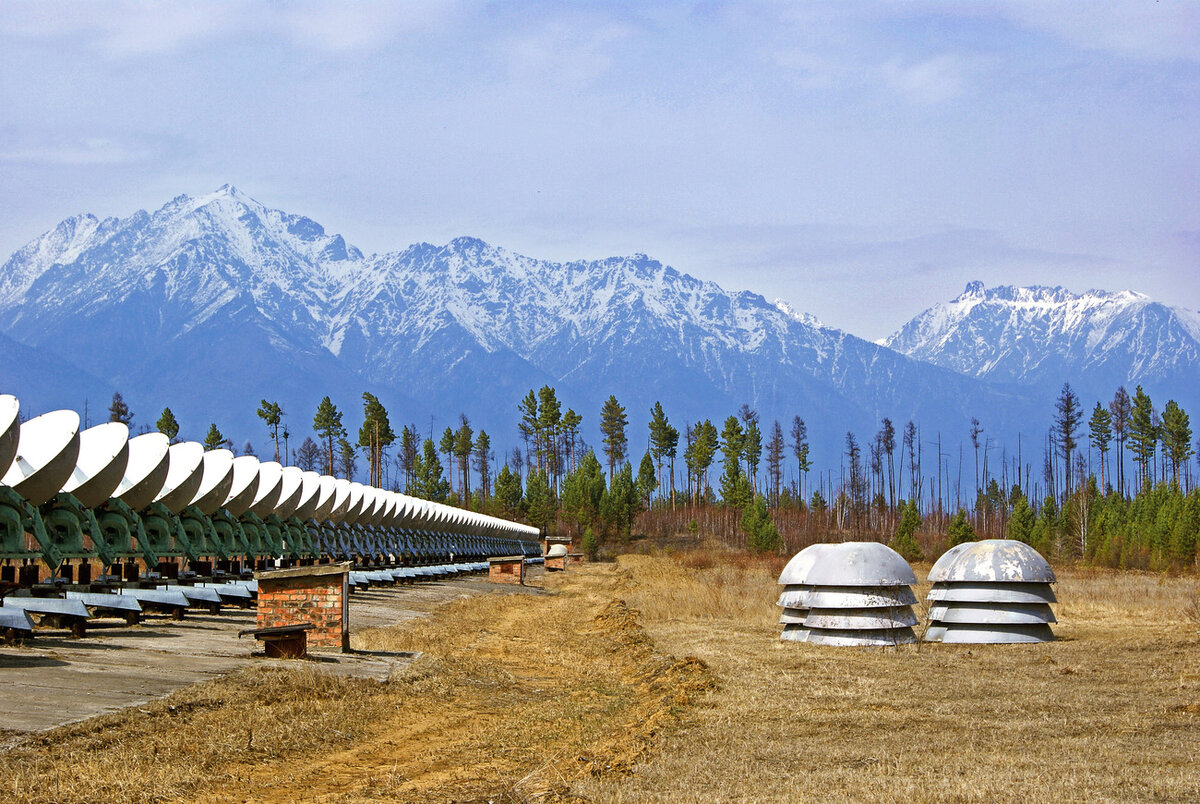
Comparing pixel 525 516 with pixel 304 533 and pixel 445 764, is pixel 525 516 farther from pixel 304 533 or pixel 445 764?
pixel 445 764

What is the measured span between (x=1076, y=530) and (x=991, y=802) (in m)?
88.4

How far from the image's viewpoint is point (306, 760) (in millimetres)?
10508

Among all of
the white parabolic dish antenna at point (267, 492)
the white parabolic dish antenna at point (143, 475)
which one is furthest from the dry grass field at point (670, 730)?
the white parabolic dish antenna at point (267, 492)

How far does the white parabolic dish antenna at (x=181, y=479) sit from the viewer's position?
2562 centimetres

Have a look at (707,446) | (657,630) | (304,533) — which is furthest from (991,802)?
(707,446)

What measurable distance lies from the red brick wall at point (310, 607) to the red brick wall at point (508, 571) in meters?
32.6

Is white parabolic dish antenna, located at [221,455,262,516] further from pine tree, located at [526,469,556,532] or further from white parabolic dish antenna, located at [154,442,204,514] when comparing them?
pine tree, located at [526,469,556,532]

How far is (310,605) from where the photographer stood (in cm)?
1742

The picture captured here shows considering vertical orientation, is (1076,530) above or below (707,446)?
below

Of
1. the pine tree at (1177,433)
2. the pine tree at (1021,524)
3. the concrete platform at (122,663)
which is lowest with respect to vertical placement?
the concrete platform at (122,663)

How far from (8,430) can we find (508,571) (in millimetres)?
34991

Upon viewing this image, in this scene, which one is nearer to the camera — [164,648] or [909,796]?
[909,796]

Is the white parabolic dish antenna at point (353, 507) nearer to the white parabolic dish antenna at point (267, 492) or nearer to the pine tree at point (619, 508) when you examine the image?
the white parabolic dish antenna at point (267, 492)

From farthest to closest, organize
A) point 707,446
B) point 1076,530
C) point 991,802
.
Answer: point 707,446
point 1076,530
point 991,802
